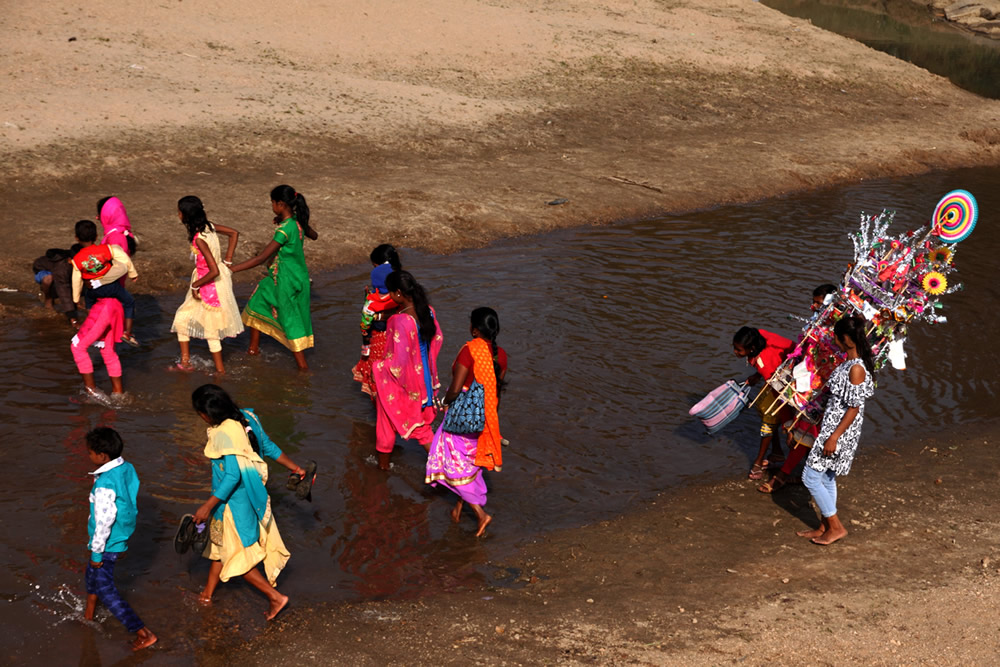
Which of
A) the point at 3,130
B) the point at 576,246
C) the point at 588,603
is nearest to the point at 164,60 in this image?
the point at 3,130

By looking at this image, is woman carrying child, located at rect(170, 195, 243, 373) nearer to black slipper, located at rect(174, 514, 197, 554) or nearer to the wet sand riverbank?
black slipper, located at rect(174, 514, 197, 554)

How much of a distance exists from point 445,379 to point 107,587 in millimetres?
4608

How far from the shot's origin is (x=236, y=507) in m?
5.34

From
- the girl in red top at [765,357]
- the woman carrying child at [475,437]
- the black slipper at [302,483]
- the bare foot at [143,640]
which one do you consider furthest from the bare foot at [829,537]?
the bare foot at [143,640]

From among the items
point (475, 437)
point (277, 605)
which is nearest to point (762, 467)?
point (475, 437)

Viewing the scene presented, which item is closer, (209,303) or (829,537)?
(829,537)

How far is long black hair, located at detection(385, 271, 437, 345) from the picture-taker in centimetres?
677

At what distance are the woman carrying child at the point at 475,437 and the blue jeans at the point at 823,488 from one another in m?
2.19

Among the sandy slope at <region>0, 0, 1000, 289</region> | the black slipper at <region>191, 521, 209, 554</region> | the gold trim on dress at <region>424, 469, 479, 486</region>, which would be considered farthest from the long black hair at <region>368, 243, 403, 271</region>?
the sandy slope at <region>0, 0, 1000, 289</region>

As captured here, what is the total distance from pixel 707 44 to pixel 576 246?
1418cm

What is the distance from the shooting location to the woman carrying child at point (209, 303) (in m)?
8.44

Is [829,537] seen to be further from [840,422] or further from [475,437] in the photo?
[475,437]

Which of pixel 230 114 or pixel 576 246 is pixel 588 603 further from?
pixel 230 114

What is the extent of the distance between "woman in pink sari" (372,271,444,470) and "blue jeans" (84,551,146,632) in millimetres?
2555
